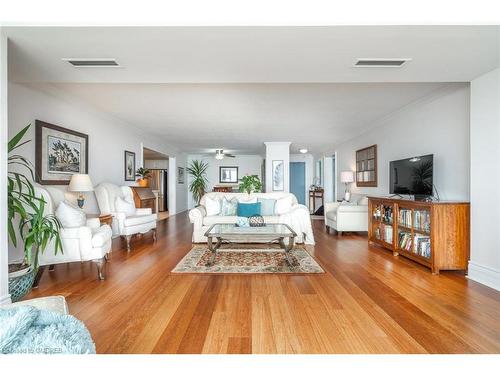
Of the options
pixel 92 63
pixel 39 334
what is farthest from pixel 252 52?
pixel 39 334

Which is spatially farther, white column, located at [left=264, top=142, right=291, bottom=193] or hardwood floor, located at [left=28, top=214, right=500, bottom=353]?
white column, located at [left=264, top=142, right=291, bottom=193]

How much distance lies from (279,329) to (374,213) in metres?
3.34

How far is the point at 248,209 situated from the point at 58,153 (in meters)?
3.02

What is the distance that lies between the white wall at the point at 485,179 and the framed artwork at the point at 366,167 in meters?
2.81

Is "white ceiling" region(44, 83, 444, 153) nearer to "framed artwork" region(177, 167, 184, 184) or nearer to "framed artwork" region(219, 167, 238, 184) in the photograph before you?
"framed artwork" region(177, 167, 184, 184)

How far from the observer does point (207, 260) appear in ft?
11.7

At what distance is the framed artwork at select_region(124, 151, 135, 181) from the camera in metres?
5.73

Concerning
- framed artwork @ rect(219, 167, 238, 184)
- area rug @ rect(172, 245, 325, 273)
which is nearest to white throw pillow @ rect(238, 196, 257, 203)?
area rug @ rect(172, 245, 325, 273)

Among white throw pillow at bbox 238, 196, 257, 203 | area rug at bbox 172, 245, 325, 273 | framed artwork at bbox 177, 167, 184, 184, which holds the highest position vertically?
framed artwork at bbox 177, 167, 184, 184

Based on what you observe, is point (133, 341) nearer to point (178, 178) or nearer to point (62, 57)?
point (62, 57)

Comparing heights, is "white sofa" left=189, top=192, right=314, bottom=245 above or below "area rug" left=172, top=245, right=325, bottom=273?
above

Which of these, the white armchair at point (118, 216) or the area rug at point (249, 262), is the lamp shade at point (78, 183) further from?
the area rug at point (249, 262)

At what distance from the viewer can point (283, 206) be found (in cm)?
509

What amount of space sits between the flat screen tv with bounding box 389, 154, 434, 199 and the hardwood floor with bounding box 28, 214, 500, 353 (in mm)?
1075
